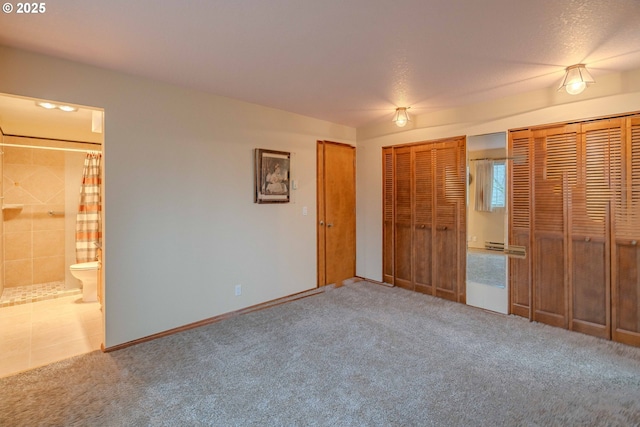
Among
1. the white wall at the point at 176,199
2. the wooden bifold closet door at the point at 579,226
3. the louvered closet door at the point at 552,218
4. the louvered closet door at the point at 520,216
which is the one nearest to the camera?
the white wall at the point at 176,199

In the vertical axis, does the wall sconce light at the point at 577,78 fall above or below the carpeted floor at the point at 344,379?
above

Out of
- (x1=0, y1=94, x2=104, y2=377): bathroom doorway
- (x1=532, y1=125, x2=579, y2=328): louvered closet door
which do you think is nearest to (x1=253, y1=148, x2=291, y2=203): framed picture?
(x1=0, y1=94, x2=104, y2=377): bathroom doorway

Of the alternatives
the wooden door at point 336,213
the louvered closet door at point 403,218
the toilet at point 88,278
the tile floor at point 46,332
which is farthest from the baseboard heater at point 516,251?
the toilet at point 88,278

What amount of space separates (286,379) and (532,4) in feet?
9.36

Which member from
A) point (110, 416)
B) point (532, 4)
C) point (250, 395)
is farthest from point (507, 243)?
point (110, 416)

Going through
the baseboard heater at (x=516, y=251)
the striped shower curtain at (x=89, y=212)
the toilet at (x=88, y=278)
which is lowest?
the toilet at (x=88, y=278)

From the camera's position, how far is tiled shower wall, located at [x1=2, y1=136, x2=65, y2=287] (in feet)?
14.6

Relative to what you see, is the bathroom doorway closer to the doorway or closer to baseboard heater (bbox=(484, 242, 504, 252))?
the doorway

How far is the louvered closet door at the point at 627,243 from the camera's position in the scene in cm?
275

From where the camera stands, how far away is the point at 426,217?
4246mm

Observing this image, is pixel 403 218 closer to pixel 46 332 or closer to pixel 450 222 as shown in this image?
pixel 450 222

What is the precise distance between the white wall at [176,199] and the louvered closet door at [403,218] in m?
1.48

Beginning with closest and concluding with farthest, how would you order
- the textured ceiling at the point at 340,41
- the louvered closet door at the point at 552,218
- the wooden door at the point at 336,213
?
the textured ceiling at the point at 340,41, the louvered closet door at the point at 552,218, the wooden door at the point at 336,213

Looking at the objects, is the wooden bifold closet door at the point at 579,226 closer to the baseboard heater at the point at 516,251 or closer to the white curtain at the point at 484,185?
the baseboard heater at the point at 516,251
